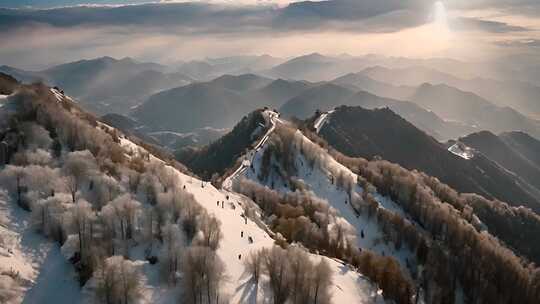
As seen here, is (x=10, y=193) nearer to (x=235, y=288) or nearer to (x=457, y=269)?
(x=235, y=288)

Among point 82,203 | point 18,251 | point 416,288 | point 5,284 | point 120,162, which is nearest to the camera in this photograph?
point 5,284

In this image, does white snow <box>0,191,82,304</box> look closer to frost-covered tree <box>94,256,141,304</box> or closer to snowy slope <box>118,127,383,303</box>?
frost-covered tree <box>94,256,141,304</box>

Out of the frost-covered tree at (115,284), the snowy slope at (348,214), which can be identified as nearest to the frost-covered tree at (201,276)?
the frost-covered tree at (115,284)

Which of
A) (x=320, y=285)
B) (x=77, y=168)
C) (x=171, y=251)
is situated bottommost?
(x=320, y=285)

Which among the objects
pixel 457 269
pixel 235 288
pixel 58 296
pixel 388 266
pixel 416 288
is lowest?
pixel 457 269

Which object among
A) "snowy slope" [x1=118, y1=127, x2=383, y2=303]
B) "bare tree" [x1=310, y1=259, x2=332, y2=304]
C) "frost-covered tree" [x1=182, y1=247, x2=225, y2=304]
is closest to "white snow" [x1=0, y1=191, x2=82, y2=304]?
"snowy slope" [x1=118, y1=127, x2=383, y2=303]

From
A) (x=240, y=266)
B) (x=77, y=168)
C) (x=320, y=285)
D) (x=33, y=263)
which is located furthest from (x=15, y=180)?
(x=320, y=285)

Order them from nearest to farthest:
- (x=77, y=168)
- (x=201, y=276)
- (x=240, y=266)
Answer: (x=201, y=276), (x=240, y=266), (x=77, y=168)

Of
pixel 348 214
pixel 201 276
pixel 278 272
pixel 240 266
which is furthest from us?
pixel 348 214

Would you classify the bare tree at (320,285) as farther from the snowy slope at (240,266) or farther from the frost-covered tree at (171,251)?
the frost-covered tree at (171,251)

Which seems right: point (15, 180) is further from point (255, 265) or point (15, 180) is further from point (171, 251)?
point (255, 265)

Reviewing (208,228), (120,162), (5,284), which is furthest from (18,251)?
(120,162)
